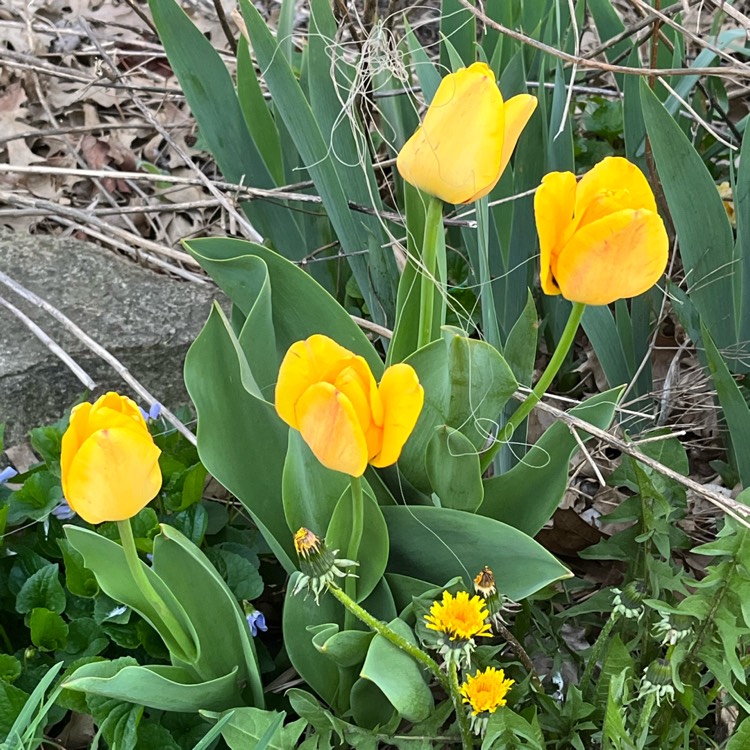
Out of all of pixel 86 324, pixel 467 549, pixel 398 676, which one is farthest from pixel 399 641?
pixel 86 324

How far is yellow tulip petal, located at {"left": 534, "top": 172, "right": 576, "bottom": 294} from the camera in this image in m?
0.64

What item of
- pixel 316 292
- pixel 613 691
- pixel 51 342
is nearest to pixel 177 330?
pixel 51 342

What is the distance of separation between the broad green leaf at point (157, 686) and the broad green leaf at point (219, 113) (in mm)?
717

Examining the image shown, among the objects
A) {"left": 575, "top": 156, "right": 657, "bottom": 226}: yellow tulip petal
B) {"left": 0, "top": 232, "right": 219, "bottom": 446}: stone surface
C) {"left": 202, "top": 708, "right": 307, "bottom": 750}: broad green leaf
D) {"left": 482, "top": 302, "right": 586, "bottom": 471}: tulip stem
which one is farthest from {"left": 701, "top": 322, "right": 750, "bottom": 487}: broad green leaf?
{"left": 0, "top": 232, "right": 219, "bottom": 446}: stone surface

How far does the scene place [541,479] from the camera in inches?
34.1

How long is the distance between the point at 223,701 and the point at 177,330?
0.76 metres

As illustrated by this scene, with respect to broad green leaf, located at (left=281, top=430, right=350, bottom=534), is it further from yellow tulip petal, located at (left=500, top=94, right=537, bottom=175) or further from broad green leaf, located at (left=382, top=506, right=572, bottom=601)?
yellow tulip petal, located at (left=500, top=94, right=537, bottom=175)

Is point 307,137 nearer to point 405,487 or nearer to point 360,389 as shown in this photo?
point 405,487

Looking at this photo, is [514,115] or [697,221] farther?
[697,221]

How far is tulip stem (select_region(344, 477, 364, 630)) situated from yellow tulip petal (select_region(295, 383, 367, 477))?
81 millimetres

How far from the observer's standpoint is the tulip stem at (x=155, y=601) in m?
0.67

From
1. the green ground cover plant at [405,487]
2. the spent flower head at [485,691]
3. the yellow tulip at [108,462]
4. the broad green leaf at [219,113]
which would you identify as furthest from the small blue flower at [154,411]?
the spent flower head at [485,691]

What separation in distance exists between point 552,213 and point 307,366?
22 centimetres

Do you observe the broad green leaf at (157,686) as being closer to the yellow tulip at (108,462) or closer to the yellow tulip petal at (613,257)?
the yellow tulip at (108,462)
